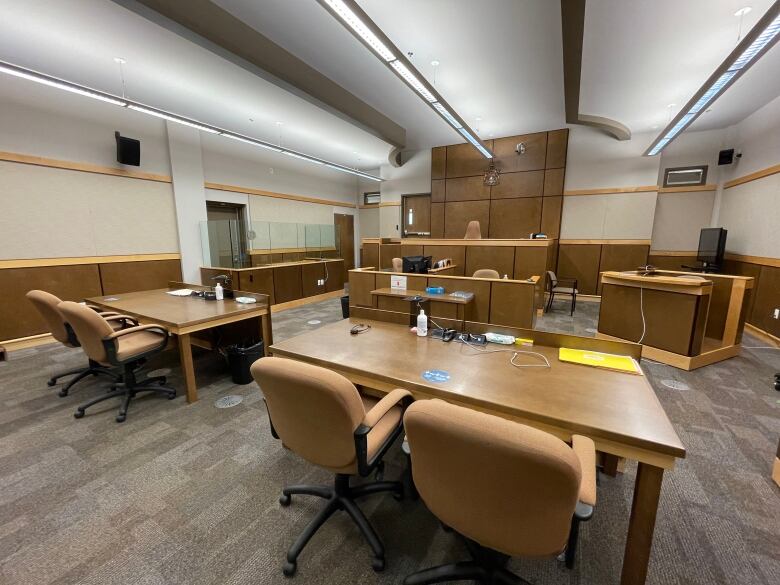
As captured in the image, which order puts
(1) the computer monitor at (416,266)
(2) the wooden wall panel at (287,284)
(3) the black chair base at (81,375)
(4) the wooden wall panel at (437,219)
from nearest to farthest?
(3) the black chair base at (81,375)
(1) the computer monitor at (416,266)
(2) the wooden wall panel at (287,284)
(4) the wooden wall panel at (437,219)

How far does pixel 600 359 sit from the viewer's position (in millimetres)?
1604

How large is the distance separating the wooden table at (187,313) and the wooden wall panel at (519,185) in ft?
20.9

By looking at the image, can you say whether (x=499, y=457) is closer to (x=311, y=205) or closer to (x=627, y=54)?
(x=627, y=54)

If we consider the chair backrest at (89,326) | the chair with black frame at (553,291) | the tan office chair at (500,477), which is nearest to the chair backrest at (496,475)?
the tan office chair at (500,477)

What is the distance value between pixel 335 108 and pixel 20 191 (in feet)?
14.2

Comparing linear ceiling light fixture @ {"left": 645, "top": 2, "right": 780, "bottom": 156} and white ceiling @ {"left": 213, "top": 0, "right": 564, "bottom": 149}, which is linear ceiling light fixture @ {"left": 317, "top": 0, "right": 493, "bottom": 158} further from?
linear ceiling light fixture @ {"left": 645, "top": 2, "right": 780, "bottom": 156}

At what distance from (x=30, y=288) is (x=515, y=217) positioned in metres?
8.71

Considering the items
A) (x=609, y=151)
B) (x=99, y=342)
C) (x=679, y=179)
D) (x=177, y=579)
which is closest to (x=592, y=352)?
(x=177, y=579)

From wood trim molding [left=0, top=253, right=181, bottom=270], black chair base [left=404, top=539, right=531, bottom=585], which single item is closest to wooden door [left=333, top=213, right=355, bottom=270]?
wood trim molding [left=0, top=253, right=181, bottom=270]

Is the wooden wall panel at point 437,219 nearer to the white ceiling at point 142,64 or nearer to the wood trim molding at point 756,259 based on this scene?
the white ceiling at point 142,64

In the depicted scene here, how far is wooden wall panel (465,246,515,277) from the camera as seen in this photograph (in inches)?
211

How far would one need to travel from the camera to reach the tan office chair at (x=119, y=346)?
2.22 meters

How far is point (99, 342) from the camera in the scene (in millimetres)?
2260

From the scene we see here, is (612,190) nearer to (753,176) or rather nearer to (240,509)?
(753,176)
